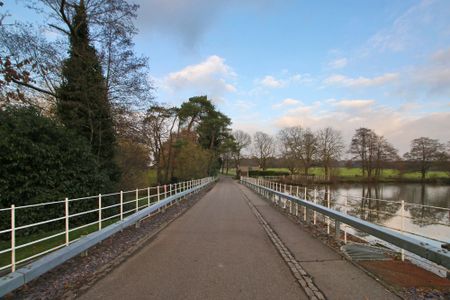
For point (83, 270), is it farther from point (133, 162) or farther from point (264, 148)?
point (264, 148)

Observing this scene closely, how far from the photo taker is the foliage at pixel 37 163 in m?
10.8

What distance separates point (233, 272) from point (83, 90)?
13235 mm

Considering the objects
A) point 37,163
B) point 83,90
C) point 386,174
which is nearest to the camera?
point 37,163

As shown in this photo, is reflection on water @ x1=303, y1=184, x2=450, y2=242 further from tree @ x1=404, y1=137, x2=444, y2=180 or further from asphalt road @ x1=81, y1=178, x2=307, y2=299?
tree @ x1=404, y1=137, x2=444, y2=180

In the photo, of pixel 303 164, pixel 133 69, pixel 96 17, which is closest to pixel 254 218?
pixel 133 69

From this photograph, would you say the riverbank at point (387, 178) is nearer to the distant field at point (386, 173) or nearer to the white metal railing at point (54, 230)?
the distant field at point (386, 173)

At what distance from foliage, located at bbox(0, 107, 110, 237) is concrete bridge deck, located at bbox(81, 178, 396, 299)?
5144 mm

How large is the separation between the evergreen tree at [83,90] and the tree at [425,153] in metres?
59.5

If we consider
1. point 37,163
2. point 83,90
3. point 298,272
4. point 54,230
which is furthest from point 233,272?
point 83,90

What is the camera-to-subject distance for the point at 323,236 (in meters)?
9.23

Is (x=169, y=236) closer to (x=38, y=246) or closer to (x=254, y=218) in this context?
(x=38, y=246)

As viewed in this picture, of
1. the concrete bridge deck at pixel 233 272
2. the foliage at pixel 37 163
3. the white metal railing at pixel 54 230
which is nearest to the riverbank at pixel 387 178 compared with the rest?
the white metal railing at pixel 54 230

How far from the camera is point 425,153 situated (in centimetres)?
6225

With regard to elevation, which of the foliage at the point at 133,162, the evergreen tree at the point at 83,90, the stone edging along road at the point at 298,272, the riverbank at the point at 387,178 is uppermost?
the evergreen tree at the point at 83,90
